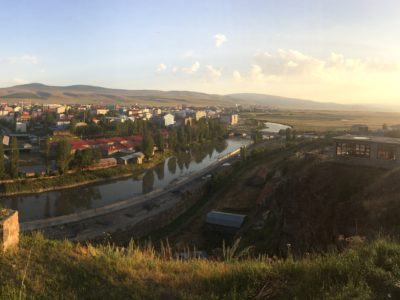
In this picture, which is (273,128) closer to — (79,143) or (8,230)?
(79,143)

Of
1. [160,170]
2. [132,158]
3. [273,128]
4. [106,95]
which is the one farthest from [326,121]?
[106,95]

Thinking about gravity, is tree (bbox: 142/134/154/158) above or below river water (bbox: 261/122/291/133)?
below

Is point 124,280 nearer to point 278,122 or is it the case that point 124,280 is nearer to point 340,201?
point 340,201

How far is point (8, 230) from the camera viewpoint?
9.75ft

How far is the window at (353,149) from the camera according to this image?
8211 mm

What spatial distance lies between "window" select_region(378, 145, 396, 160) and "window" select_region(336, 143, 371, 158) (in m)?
0.24

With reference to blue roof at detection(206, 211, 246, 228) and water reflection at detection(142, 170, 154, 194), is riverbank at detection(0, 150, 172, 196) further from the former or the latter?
blue roof at detection(206, 211, 246, 228)

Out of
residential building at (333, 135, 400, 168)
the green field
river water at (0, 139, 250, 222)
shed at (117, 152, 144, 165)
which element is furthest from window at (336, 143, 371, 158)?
the green field

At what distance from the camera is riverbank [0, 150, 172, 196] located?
49.0 feet

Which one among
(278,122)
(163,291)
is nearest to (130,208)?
(163,291)

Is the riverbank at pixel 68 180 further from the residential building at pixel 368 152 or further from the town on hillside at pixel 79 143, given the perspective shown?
the residential building at pixel 368 152

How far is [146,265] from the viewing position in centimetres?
275

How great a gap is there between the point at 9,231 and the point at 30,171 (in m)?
14.8

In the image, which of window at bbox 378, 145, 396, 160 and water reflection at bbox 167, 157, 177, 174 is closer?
window at bbox 378, 145, 396, 160
